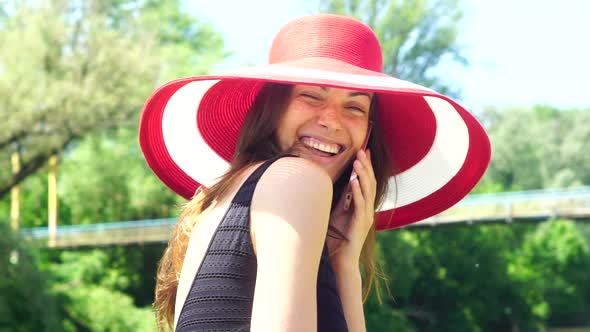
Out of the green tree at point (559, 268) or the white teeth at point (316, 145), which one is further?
the green tree at point (559, 268)

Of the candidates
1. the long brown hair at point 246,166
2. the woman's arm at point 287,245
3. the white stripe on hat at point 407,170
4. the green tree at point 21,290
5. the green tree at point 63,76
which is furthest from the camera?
the green tree at point 63,76

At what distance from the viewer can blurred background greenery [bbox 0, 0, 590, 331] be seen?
1269 cm

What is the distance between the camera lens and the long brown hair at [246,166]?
1188 millimetres

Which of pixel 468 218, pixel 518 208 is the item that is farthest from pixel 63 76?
pixel 518 208

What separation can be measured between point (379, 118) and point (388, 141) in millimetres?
59

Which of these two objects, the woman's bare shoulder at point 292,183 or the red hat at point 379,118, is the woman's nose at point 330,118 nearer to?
the red hat at point 379,118

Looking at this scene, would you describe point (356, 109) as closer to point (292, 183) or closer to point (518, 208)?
point (292, 183)

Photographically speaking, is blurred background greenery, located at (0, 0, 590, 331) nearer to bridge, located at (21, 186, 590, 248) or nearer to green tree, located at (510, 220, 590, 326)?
green tree, located at (510, 220, 590, 326)

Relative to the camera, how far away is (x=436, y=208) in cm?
163

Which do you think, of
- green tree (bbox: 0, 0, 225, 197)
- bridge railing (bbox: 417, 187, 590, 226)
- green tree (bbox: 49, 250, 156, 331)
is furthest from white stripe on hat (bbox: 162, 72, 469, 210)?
bridge railing (bbox: 417, 187, 590, 226)

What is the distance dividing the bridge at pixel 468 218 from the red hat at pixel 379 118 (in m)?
15.9

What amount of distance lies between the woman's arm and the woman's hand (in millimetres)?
268

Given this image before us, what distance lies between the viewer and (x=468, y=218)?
1828 centimetres

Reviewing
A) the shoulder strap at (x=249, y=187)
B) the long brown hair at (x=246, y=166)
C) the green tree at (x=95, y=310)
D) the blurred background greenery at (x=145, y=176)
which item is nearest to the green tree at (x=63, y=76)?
the blurred background greenery at (x=145, y=176)
